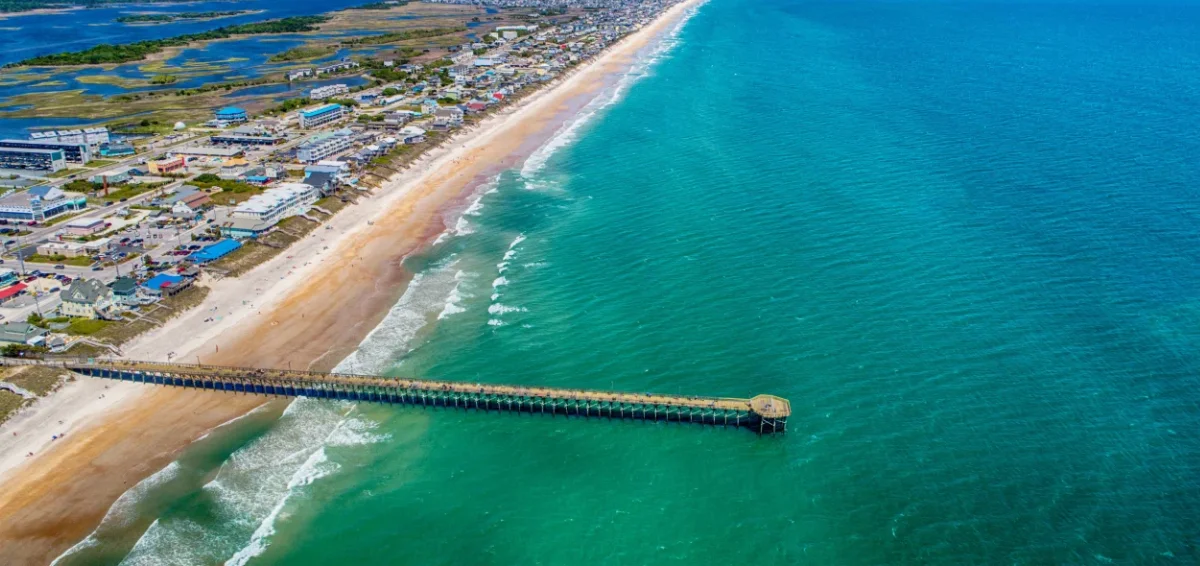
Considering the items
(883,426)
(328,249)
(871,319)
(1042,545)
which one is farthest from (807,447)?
(328,249)

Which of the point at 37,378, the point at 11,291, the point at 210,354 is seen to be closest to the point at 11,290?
the point at 11,291

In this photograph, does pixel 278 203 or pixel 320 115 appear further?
pixel 320 115

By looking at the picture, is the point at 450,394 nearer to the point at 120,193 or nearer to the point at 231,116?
the point at 120,193

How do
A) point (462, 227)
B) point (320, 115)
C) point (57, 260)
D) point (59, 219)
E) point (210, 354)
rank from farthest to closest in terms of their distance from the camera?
point (320, 115) < point (462, 227) < point (59, 219) < point (57, 260) < point (210, 354)

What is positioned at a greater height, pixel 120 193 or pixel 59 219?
pixel 120 193

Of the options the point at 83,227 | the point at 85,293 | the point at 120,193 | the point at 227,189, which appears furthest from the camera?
the point at 227,189

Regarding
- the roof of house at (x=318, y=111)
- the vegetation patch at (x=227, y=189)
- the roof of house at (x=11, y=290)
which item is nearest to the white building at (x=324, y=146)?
the vegetation patch at (x=227, y=189)

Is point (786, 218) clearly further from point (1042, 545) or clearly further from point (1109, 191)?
point (1042, 545)
